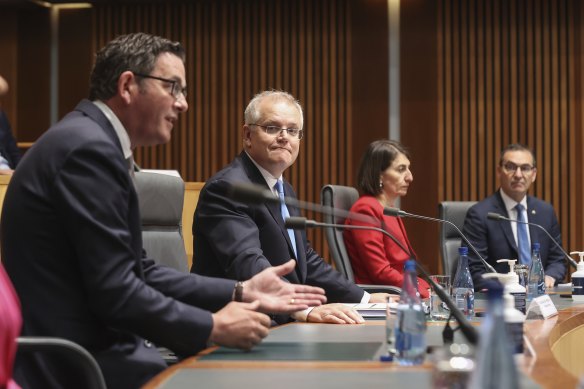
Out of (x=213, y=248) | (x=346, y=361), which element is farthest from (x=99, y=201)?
(x=213, y=248)

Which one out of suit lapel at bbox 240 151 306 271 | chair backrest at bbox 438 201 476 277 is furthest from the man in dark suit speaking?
chair backrest at bbox 438 201 476 277

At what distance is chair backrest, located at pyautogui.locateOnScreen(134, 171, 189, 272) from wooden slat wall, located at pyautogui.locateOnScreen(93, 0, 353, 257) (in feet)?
16.1

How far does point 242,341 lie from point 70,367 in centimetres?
42

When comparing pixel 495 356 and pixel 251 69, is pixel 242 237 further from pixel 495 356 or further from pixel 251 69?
pixel 251 69

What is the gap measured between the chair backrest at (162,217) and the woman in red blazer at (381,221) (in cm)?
114

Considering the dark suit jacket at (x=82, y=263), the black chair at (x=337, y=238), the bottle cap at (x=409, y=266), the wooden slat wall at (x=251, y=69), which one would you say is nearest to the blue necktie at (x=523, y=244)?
the black chair at (x=337, y=238)

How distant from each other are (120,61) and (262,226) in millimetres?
1088

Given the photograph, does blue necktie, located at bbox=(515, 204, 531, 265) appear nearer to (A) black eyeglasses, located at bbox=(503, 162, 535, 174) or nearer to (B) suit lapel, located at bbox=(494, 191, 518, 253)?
(B) suit lapel, located at bbox=(494, 191, 518, 253)

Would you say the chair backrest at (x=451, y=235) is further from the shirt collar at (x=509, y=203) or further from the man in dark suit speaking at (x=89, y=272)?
the man in dark suit speaking at (x=89, y=272)

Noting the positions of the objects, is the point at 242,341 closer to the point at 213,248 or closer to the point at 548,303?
the point at 213,248

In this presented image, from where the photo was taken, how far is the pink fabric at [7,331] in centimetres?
174

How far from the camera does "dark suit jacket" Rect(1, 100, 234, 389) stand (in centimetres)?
208

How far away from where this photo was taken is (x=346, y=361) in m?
1.98

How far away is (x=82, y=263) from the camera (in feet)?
6.88
